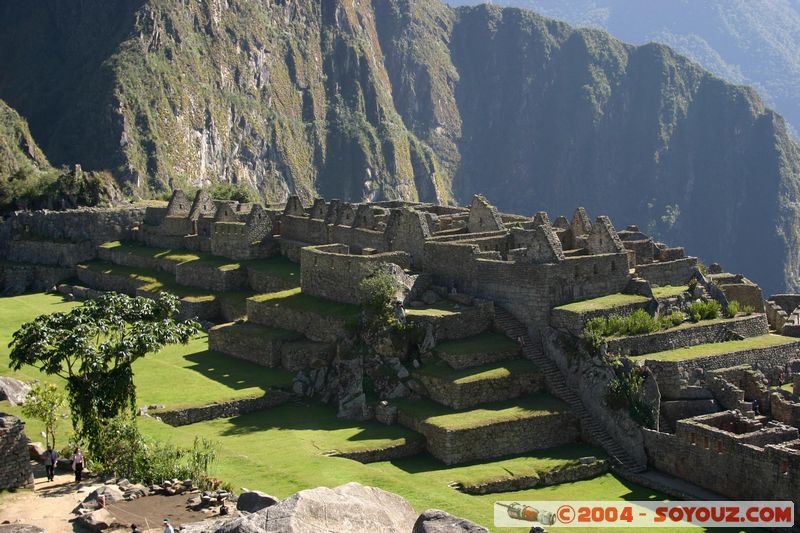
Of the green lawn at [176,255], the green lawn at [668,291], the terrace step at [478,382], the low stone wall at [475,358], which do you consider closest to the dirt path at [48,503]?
the terrace step at [478,382]

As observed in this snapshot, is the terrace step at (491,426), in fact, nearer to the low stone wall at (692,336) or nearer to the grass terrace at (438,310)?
the low stone wall at (692,336)

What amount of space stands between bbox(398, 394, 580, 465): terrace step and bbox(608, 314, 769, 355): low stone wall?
3241mm

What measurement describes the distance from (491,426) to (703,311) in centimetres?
1133

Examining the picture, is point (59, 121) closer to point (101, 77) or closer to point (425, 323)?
point (101, 77)

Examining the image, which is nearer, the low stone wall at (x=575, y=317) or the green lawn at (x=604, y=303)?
the low stone wall at (x=575, y=317)

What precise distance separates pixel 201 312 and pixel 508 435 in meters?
21.4

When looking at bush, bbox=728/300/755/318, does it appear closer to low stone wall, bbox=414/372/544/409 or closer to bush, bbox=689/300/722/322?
bush, bbox=689/300/722/322

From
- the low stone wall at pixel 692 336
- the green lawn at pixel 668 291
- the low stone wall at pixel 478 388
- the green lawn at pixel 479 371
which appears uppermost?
the green lawn at pixel 668 291

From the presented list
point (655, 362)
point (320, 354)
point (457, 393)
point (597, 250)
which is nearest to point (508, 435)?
point (457, 393)

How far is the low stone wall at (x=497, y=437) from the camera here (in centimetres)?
3412

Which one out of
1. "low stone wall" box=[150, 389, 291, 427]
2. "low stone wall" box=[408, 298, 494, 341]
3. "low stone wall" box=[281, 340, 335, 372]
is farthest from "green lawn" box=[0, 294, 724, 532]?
"low stone wall" box=[408, 298, 494, 341]

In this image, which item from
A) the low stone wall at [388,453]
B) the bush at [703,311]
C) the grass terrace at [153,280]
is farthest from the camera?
the grass terrace at [153,280]

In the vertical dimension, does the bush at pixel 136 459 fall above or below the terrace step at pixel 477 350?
below

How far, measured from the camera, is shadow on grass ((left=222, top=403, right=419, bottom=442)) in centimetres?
3538
